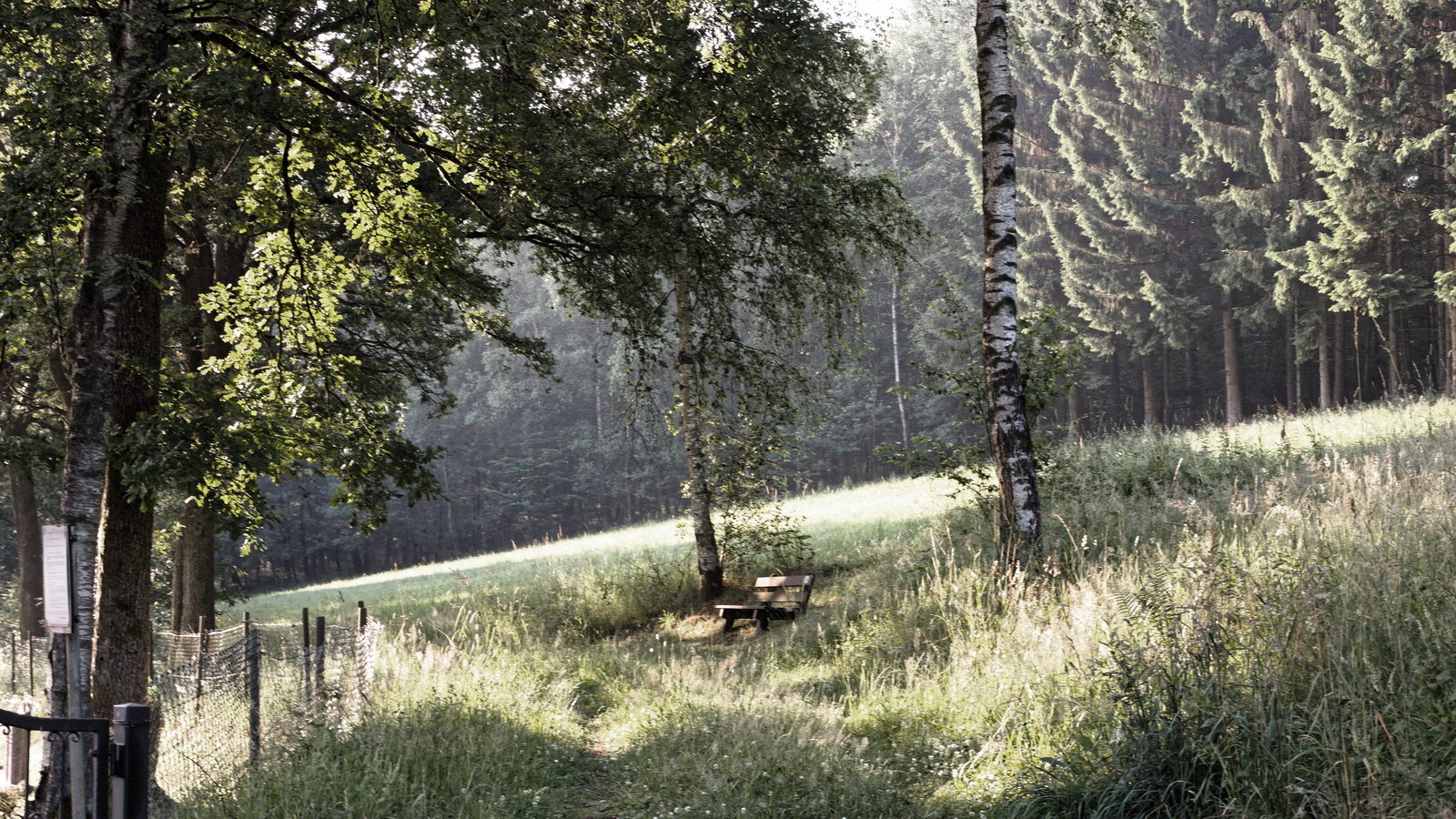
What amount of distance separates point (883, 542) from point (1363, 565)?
10.1 meters

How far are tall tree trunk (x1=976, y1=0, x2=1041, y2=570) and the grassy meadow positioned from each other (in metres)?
0.66

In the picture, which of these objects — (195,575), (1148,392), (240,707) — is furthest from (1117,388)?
(240,707)

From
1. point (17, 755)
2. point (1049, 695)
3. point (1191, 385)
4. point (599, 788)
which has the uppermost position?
point (1191, 385)

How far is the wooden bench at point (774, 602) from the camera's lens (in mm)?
12000

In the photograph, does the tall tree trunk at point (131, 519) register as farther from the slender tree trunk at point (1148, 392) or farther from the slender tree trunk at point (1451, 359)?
the slender tree trunk at point (1148, 392)

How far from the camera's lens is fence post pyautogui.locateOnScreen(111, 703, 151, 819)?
9.91ft

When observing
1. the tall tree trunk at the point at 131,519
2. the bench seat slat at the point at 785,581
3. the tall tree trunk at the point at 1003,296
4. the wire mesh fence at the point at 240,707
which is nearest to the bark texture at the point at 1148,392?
the bench seat slat at the point at 785,581

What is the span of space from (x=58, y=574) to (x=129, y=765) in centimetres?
417

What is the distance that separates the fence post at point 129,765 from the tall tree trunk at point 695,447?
9534 mm

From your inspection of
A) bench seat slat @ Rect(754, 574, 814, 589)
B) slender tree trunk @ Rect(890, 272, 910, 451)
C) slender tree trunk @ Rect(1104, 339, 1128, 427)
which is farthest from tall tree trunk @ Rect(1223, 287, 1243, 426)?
bench seat slat @ Rect(754, 574, 814, 589)

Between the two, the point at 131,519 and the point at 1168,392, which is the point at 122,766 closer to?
the point at 131,519

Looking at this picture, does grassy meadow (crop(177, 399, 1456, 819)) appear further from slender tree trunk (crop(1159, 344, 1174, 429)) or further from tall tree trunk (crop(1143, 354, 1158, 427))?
slender tree trunk (crop(1159, 344, 1174, 429))

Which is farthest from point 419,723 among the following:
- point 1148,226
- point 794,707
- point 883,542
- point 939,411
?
point 939,411

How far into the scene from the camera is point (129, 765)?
9.94ft
